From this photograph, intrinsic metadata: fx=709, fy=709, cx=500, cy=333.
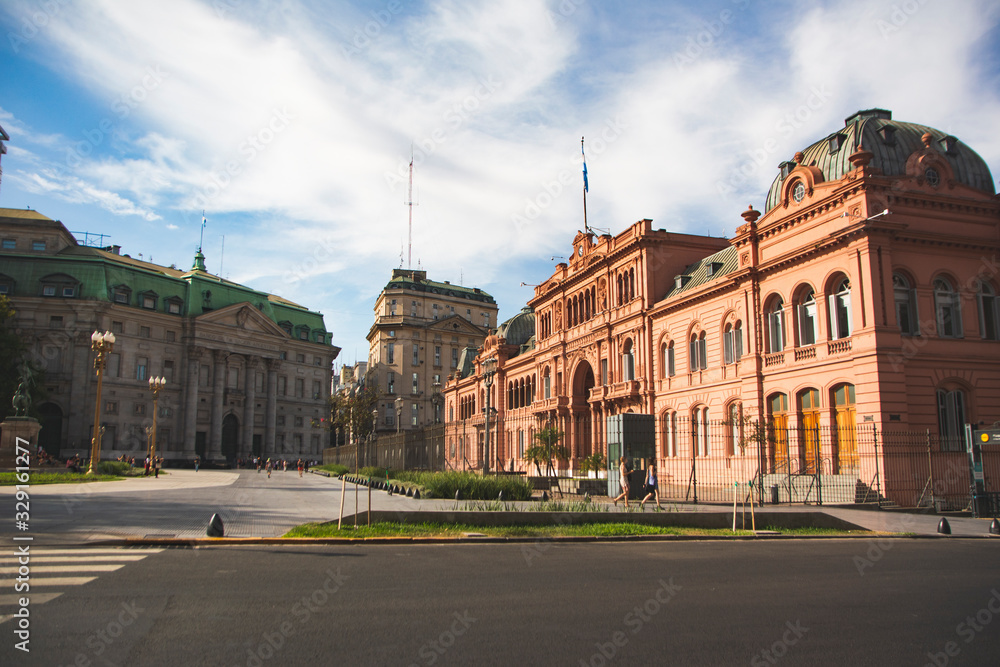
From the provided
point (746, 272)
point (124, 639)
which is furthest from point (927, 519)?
point (124, 639)

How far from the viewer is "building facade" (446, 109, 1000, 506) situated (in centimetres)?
2705

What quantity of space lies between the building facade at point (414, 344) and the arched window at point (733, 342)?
70534mm

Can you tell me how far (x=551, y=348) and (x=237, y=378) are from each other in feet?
166

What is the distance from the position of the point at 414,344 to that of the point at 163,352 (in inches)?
1491

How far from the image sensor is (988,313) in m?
29.3

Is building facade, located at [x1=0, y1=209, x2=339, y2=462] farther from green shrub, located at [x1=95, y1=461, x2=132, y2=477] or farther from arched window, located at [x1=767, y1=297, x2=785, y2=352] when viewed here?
arched window, located at [x1=767, y1=297, x2=785, y2=352]

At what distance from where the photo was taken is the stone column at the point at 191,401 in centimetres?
8255

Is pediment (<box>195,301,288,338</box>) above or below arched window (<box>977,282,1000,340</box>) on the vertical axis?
above

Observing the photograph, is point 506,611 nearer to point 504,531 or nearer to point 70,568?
point 70,568
